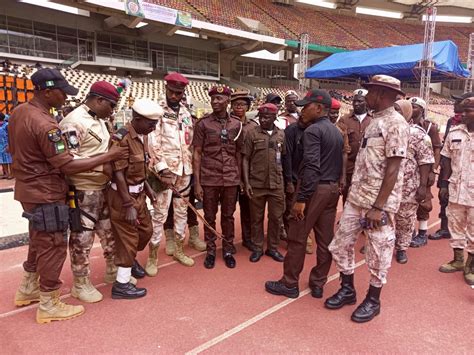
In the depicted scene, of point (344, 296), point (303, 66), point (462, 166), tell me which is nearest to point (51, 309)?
point (344, 296)

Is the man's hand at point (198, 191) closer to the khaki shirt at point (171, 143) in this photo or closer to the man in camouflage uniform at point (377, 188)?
the khaki shirt at point (171, 143)

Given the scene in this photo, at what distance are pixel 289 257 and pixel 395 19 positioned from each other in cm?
4134

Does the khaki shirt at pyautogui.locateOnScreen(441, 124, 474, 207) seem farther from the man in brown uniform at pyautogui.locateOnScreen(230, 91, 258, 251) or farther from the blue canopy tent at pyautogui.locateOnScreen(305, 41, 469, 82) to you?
the blue canopy tent at pyautogui.locateOnScreen(305, 41, 469, 82)

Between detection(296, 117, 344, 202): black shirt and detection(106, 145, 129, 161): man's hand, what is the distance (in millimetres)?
1513

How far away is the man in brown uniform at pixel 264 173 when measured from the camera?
398 centimetres

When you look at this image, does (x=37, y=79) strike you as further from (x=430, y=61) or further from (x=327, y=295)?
(x=430, y=61)

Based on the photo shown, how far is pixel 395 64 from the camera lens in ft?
41.3

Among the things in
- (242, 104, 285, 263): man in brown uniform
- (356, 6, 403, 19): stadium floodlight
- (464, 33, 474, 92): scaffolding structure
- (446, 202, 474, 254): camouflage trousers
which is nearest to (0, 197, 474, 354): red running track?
(446, 202, 474, 254): camouflage trousers

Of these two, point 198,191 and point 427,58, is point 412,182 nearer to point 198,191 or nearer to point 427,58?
point 198,191

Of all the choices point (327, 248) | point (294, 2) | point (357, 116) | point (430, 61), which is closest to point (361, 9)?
point (294, 2)

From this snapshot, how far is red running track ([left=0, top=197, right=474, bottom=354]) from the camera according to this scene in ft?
8.27

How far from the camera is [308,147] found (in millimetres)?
2982

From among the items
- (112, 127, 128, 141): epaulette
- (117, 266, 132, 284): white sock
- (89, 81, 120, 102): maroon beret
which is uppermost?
(89, 81, 120, 102): maroon beret

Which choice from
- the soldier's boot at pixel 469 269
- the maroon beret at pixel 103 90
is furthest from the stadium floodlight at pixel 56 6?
the soldier's boot at pixel 469 269
